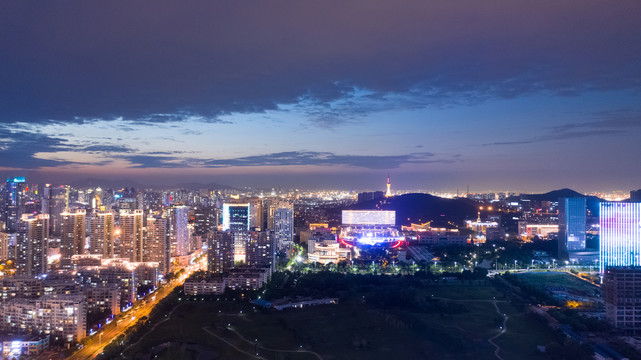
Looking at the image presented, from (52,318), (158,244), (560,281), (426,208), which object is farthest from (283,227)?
(426,208)

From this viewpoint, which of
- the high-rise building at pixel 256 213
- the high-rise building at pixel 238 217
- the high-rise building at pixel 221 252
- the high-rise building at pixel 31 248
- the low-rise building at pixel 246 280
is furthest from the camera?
the high-rise building at pixel 256 213

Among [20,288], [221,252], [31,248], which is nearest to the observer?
[20,288]

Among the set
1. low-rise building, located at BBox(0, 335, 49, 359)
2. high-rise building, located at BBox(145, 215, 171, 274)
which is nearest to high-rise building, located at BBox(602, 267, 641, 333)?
low-rise building, located at BBox(0, 335, 49, 359)

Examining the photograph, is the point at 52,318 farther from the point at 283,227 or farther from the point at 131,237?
the point at 283,227

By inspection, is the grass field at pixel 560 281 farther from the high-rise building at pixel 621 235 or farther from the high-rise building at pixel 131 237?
the high-rise building at pixel 131 237

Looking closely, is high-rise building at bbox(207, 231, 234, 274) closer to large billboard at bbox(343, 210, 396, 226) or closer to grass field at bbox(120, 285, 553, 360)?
grass field at bbox(120, 285, 553, 360)

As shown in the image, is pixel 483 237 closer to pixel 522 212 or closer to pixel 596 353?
pixel 522 212

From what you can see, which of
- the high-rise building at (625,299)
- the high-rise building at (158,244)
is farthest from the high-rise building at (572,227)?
the high-rise building at (158,244)
